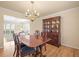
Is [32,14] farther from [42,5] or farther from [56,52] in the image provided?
[56,52]

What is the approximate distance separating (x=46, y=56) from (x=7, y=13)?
0.84 meters

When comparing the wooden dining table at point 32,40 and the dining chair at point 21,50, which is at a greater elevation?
the wooden dining table at point 32,40

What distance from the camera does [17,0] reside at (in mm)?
1405

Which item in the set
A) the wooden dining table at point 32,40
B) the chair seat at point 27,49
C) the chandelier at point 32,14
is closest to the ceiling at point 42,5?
the chandelier at point 32,14

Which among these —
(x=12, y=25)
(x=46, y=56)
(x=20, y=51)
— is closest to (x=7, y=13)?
(x=12, y=25)

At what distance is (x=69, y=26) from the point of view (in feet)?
4.91

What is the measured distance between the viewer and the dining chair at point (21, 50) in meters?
1.46

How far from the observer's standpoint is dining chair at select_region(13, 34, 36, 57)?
1462 mm

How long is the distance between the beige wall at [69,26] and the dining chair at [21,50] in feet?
0.87

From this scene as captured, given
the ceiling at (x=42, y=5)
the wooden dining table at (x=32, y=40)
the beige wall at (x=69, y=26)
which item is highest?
the ceiling at (x=42, y=5)

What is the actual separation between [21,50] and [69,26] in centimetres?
80

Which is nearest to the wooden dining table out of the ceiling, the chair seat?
the chair seat

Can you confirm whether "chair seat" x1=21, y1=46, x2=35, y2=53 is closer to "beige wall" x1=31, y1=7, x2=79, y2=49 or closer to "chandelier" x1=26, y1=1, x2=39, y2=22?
"beige wall" x1=31, y1=7, x2=79, y2=49

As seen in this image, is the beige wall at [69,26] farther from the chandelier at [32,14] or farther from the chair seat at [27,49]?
the chair seat at [27,49]
